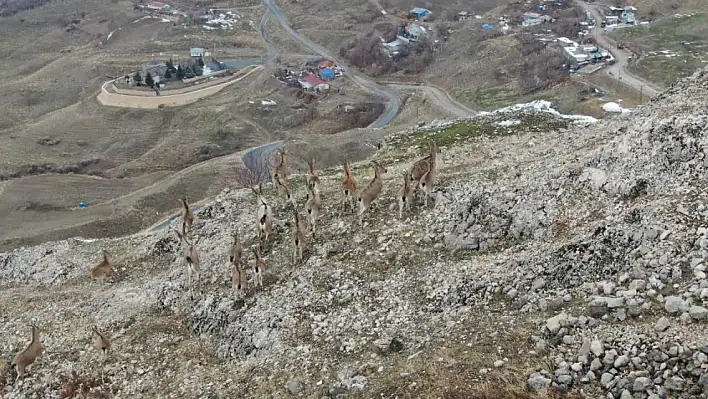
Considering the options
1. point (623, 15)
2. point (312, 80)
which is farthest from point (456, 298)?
point (623, 15)

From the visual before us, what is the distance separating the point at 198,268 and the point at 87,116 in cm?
9737

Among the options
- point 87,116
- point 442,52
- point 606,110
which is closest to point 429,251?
point 606,110

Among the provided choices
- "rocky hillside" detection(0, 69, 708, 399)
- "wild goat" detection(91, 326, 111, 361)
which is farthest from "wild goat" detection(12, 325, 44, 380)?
"wild goat" detection(91, 326, 111, 361)

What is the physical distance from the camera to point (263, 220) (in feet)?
78.9

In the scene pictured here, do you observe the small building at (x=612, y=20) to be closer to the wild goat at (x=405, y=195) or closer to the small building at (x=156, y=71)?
the small building at (x=156, y=71)

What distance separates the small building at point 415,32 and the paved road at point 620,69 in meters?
35.6

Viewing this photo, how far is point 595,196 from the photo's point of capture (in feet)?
62.4

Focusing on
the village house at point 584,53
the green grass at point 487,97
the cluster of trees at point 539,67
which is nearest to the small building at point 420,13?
the cluster of trees at point 539,67

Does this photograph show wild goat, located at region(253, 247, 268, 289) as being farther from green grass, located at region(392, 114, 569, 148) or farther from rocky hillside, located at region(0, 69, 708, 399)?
green grass, located at region(392, 114, 569, 148)

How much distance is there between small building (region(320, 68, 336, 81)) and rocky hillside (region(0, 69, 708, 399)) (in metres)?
98.1

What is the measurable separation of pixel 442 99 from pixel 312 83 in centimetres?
2840

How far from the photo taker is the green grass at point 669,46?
273 ft

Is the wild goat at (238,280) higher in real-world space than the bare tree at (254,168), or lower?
higher

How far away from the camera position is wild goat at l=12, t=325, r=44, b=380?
2183 centimetres
